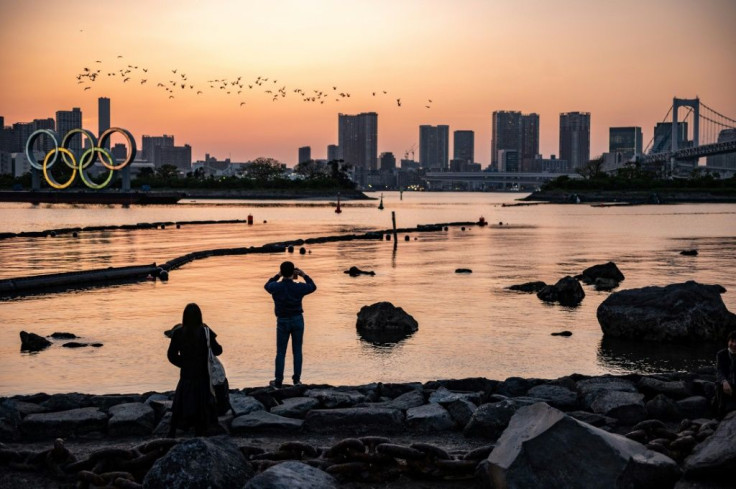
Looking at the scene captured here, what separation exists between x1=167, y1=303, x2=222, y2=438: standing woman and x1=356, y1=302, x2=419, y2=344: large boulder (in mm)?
11715

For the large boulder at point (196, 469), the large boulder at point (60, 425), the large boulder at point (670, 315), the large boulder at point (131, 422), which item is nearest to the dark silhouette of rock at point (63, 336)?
the large boulder at point (60, 425)

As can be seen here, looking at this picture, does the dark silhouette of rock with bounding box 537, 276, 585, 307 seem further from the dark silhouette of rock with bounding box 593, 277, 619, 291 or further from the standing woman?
the standing woman

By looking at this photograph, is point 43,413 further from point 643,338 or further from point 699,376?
point 643,338

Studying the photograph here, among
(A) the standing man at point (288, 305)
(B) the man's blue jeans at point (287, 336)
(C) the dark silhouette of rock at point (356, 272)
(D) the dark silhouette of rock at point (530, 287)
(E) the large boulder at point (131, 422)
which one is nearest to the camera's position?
(E) the large boulder at point (131, 422)

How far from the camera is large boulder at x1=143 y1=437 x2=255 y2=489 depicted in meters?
7.63

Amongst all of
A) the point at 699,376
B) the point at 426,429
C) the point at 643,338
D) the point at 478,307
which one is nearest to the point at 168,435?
the point at 426,429

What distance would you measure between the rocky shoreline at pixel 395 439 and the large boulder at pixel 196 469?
0.01 m

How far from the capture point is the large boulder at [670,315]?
829 inches

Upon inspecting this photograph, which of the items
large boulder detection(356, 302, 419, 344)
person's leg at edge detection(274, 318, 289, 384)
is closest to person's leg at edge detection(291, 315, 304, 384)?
person's leg at edge detection(274, 318, 289, 384)

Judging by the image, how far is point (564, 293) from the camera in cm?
2859

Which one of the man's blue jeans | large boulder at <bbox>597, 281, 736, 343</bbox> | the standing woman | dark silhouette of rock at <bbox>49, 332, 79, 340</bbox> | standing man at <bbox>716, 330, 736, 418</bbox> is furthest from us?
dark silhouette of rock at <bbox>49, 332, 79, 340</bbox>

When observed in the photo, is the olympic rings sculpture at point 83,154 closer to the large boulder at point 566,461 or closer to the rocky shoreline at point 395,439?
the rocky shoreline at point 395,439

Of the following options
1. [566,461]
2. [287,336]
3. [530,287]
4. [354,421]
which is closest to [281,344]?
[287,336]

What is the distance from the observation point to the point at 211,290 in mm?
31250
